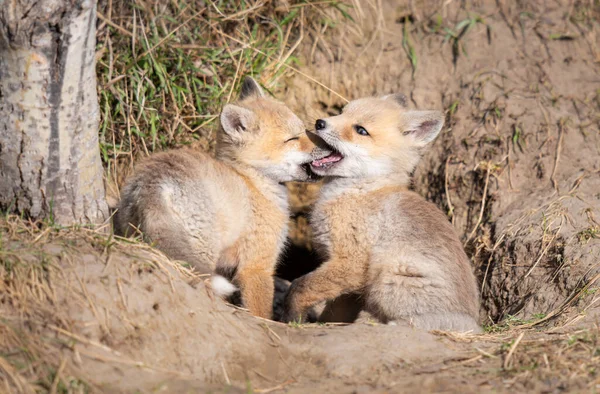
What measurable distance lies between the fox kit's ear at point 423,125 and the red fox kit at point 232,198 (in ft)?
3.08

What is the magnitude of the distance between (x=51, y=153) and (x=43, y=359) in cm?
154

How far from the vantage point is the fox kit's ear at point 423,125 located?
579 cm

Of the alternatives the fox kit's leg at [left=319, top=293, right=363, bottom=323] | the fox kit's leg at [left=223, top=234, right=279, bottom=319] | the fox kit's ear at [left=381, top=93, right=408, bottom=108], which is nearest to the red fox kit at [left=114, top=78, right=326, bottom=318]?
the fox kit's leg at [left=223, top=234, right=279, bottom=319]

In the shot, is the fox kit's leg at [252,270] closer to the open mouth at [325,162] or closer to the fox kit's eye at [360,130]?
the open mouth at [325,162]

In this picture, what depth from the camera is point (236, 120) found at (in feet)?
18.4

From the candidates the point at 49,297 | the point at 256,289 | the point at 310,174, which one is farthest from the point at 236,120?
the point at 49,297

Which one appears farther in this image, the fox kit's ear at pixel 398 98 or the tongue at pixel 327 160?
the fox kit's ear at pixel 398 98

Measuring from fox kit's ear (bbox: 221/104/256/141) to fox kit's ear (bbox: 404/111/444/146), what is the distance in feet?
4.67

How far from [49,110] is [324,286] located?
2.48 m

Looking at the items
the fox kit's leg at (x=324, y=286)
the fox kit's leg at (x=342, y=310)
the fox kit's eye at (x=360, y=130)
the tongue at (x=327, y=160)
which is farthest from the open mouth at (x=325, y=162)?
the fox kit's leg at (x=342, y=310)

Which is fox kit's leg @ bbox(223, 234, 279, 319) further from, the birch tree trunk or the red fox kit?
the birch tree trunk

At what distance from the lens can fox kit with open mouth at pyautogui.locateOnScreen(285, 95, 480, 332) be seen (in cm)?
501

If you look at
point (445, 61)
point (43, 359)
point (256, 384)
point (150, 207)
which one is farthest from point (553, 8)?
point (43, 359)

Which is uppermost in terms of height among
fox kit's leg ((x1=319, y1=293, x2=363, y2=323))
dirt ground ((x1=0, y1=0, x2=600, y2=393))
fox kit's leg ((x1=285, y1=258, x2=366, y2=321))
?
dirt ground ((x1=0, y1=0, x2=600, y2=393))
